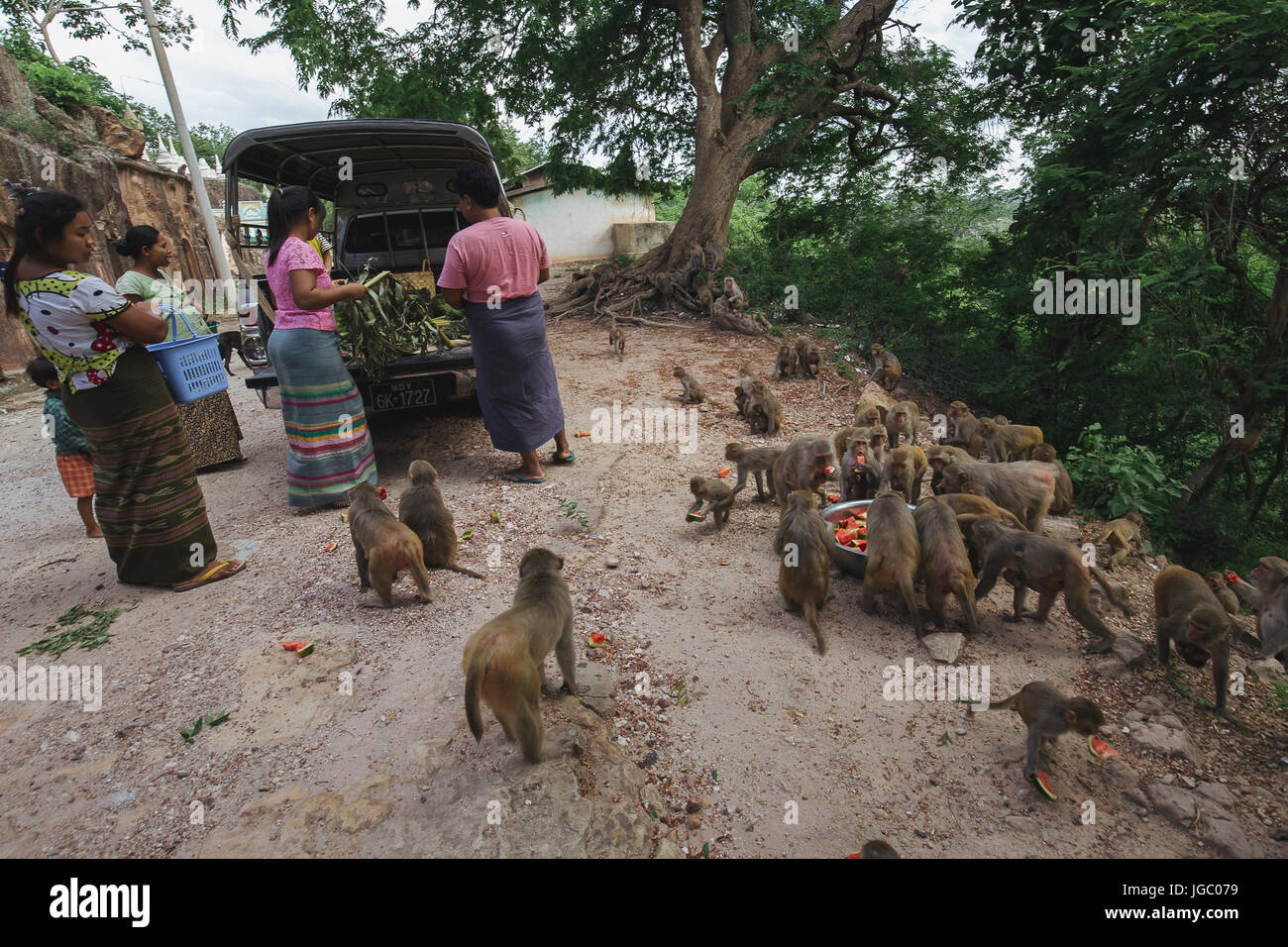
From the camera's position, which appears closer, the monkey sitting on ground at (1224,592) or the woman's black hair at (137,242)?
the monkey sitting on ground at (1224,592)

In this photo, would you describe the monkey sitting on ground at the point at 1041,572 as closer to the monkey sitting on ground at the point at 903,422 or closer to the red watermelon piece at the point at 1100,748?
the red watermelon piece at the point at 1100,748

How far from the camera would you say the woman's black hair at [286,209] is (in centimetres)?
504

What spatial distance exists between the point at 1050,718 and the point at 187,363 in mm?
6817

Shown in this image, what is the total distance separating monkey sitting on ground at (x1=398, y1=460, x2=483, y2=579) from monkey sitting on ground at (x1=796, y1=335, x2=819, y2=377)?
6.97 metres

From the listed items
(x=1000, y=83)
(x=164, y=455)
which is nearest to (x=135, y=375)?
(x=164, y=455)

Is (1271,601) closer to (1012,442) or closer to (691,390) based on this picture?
(1012,442)

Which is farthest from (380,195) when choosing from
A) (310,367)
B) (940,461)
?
(940,461)

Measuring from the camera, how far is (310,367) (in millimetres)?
5512

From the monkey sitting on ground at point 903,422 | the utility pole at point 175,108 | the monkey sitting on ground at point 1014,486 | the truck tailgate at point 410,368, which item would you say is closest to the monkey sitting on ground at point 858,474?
the monkey sitting on ground at point 1014,486

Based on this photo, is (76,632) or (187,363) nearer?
(76,632)

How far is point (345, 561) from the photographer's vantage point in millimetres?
5234

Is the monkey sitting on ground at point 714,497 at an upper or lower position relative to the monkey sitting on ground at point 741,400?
lower

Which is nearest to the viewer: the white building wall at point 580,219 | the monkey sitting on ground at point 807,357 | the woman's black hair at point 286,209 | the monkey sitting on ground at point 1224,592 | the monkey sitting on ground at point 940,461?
the monkey sitting on ground at point 1224,592
